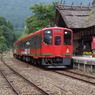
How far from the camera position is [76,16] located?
25.7 m

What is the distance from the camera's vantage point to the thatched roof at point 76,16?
77.1 ft

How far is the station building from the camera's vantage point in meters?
23.2

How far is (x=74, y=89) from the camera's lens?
28.1 ft

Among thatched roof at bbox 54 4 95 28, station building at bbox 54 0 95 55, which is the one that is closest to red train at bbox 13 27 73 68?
station building at bbox 54 0 95 55

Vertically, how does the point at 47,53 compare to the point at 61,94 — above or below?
above

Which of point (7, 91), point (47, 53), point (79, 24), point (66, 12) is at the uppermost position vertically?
point (66, 12)

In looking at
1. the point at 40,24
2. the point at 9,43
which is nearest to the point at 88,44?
the point at 40,24

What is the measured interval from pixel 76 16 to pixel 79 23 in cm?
184

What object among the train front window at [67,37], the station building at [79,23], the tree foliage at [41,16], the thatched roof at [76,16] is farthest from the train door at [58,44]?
the tree foliage at [41,16]

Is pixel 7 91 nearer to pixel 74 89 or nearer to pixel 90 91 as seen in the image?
pixel 74 89

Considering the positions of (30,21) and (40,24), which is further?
(30,21)

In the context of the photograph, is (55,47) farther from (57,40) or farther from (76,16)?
(76,16)

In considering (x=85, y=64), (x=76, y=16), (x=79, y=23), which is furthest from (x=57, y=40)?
(x=76, y=16)

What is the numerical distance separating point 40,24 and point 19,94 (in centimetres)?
3239
